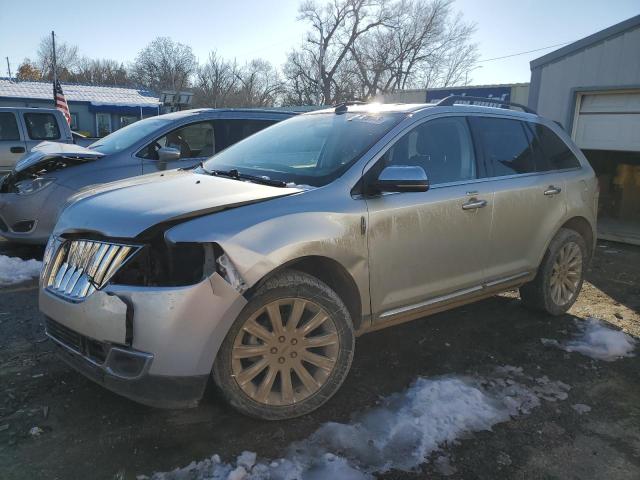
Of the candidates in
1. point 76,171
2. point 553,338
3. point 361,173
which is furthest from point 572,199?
point 76,171

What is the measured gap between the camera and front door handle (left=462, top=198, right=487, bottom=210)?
355 centimetres

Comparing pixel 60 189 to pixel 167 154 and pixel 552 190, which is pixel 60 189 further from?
pixel 552 190

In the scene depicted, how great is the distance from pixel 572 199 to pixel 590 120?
573 centimetres

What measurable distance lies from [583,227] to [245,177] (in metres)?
3.38

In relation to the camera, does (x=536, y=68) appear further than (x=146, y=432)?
Yes

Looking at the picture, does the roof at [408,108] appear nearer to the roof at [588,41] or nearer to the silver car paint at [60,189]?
the silver car paint at [60,189]

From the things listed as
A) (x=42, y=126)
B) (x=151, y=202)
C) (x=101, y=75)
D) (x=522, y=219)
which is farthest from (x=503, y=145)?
(x=101, y=75)

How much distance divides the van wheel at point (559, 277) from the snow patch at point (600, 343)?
0.35 m

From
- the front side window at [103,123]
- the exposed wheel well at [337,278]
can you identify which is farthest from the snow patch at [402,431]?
the front side window at [103,123]

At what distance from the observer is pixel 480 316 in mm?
4656

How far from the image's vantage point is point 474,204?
361 centimetres

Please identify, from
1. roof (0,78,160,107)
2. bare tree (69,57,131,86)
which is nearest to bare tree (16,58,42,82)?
bare tree (69,57,131,86)

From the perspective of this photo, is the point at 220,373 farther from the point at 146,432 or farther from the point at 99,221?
the point at 99,221

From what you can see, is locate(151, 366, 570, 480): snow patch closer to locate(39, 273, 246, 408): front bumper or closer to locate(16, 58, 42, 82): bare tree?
locate(39, 273, 246, 408): front bumper
